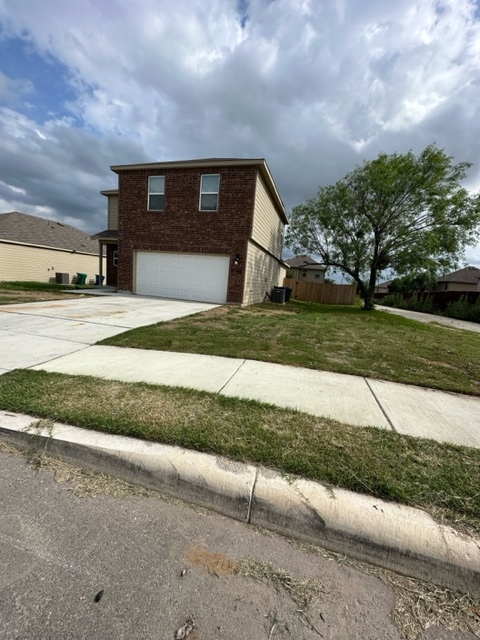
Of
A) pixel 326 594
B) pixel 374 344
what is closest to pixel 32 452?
pixel 326 594

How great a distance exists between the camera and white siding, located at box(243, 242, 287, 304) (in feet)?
41.9

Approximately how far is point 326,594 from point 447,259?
673 inches

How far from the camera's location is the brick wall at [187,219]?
11.9m

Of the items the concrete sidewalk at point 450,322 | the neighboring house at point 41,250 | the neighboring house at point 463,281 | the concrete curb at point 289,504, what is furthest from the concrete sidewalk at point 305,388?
the neighboring house at point 463,281

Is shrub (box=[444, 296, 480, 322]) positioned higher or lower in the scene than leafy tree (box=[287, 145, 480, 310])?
lower

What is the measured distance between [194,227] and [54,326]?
7882 mm

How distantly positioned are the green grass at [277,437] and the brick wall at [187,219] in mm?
9618

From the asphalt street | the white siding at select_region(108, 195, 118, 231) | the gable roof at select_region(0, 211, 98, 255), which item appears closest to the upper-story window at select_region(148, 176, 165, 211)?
the white siding at select_region(108, 195, 118, 231)

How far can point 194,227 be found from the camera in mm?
12531

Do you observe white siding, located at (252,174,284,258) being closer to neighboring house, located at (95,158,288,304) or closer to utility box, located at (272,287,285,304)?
neighboring house, located at (95,158,288,304)

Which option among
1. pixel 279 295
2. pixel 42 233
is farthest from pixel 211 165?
pixel 42 233

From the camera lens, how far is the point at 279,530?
180 cm

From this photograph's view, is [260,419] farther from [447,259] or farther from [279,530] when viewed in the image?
[447,259]

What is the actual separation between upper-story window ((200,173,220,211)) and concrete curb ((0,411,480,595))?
Result: 37.8ft
